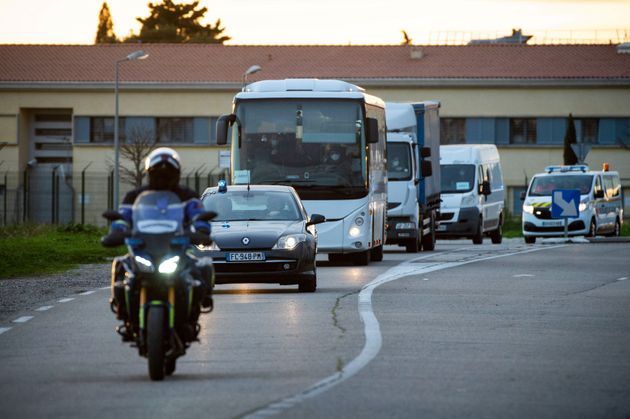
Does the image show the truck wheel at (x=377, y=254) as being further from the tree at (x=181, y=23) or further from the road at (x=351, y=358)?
the tree at (x=181, y=23)

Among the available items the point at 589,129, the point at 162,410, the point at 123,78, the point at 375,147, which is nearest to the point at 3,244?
the point at 375,147

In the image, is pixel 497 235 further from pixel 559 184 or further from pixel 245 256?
pixel 245 256

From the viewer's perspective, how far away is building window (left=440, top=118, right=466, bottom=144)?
255 feet

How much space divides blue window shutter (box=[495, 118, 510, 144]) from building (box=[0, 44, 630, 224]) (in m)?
0.05

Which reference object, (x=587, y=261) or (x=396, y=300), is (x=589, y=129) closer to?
(x=587, y=261)

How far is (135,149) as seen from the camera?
72312mm

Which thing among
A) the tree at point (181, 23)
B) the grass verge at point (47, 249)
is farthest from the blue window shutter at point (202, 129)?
the tree at point (181, 23)

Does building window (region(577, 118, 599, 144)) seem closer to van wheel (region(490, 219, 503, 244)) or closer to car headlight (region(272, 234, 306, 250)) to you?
van wheel (region(490, 219, 503, 244))

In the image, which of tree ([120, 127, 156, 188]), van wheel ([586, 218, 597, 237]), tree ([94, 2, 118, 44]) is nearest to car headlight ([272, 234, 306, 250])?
van wheel ([586, 218, 597, 237])

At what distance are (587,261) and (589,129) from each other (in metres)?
46.2

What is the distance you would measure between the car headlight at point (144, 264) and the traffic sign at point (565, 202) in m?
33.4

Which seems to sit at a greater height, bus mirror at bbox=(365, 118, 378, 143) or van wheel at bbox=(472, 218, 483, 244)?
bus mirror at bbox=(365, 118, 378, 143)

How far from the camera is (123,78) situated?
77.1 m

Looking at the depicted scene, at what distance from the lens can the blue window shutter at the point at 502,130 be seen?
77625 mm
